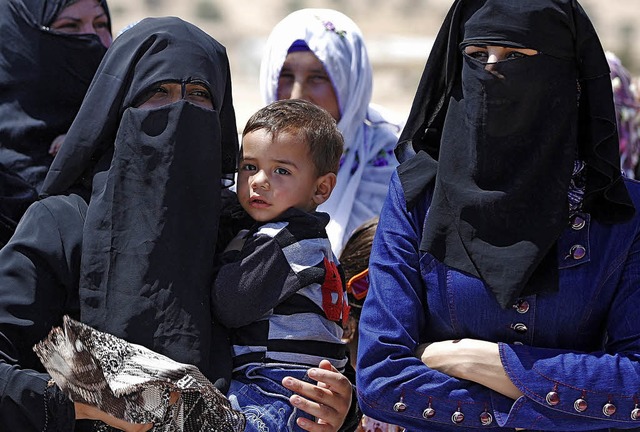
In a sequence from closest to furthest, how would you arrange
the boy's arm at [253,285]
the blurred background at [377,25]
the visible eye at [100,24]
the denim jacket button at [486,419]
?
the denim jacket button at [486,419], the boy's arm at [253,285], the visible eye at [100,24], the blurred background at [377,25]

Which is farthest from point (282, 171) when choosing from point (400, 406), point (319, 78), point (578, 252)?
point (319, 78)

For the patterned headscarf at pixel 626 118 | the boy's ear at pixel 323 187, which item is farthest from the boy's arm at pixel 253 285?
the patterned headscarf at pixel 626 118

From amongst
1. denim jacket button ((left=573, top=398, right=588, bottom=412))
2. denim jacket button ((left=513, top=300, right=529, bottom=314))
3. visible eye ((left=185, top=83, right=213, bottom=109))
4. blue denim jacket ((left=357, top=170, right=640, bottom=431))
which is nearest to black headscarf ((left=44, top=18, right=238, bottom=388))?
visible eye ((left=185, top=83, right=213, bottom=109))

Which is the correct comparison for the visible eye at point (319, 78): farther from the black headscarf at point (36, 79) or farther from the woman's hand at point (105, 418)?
the woman's hand at point (105, 418)

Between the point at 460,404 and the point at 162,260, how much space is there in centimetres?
90

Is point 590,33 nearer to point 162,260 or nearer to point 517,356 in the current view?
point 517,356

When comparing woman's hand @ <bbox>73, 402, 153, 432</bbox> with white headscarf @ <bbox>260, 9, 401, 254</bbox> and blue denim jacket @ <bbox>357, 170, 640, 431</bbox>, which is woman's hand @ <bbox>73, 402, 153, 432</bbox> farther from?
white headscarf @ <bbox>260, 9, 401, 254</bbox>

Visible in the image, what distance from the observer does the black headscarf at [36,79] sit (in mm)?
3578

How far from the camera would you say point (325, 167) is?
10.5ft

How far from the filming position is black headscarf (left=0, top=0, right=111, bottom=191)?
3.58 metres

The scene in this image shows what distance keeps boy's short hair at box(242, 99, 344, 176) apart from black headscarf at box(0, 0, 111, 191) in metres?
0.83

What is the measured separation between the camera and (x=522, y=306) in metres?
2.83

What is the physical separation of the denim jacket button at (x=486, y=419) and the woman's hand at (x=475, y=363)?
71 mm

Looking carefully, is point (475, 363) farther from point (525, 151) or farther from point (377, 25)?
point (377, 25)
